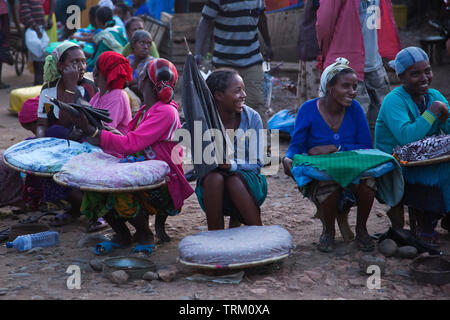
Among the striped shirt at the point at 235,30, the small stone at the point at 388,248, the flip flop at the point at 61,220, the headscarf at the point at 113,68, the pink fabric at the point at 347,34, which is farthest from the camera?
the striped shirt at the point at 235,30

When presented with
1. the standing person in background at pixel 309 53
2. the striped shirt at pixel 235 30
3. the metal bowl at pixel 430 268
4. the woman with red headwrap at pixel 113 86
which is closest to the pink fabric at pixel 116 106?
the woman with red headwrap at pixel 113 86

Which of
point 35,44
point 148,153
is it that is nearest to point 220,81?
point 148,153

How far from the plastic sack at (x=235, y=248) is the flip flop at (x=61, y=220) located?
64.8 inches

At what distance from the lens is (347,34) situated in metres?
5.75

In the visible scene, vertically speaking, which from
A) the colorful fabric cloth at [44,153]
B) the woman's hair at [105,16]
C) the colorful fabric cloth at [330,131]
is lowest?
the colorful fabric cloth at [44,153]

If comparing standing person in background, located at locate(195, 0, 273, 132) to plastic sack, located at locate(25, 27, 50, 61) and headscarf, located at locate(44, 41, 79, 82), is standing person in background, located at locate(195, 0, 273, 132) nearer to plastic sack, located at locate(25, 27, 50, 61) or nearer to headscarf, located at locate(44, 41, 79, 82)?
headscarf, located at locate(44, 41, 79, 82)

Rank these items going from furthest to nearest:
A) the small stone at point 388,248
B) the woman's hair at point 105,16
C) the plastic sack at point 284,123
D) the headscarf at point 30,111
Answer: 1. the woman's hair at point 105,16
2. the plastic sack at point 284,123
3. the headscarf at point 30,111
4. the small stone at point 388,248

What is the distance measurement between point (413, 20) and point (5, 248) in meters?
13.3

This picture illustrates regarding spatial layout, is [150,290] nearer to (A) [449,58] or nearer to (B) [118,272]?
(B) [118,272]

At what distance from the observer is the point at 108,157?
174 inches

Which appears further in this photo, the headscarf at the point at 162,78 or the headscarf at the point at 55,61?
the headscarf at the point at 55,61

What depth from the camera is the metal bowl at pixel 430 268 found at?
11.7 feet

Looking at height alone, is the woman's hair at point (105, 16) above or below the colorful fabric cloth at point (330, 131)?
above

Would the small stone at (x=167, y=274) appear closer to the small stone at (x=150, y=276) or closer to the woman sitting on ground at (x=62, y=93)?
the small stone at (x=150, y=276)
